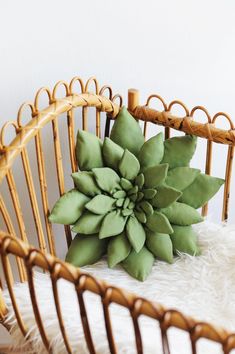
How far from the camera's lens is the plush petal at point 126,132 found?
1186 mm

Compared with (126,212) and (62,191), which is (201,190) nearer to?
(126,212)

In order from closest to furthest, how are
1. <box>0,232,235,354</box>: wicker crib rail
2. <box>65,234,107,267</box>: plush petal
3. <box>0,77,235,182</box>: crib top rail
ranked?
<box>0,232,235,354</box>: wicker crib rail → <box>0,77,235,182</box>: crib top rail → <box>65,234,107,267</box>: plush petal

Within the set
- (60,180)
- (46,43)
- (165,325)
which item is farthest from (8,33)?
(165,325)

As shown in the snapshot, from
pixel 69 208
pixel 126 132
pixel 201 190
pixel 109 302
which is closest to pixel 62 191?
pixel 69 208

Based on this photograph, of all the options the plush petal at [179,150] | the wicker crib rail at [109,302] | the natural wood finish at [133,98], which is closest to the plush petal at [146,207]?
the plush petal at [179,150]

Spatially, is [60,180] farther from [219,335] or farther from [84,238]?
[219,335]

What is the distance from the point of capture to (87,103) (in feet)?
3.89

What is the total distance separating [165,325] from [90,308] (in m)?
0.33

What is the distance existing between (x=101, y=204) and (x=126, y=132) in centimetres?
18

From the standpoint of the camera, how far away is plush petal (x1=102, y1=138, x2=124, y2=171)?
114cm

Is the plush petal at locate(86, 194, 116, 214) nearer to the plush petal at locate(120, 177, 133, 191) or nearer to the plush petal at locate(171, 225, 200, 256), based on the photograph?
the plush petal at locate(120, 177, 133, 191)

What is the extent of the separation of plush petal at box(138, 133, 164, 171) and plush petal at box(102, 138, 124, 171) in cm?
5

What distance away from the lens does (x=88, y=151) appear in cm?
114

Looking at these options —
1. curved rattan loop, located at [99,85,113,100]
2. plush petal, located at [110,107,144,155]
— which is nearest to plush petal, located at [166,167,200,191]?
plush petal, located at [110,107,144,155]
